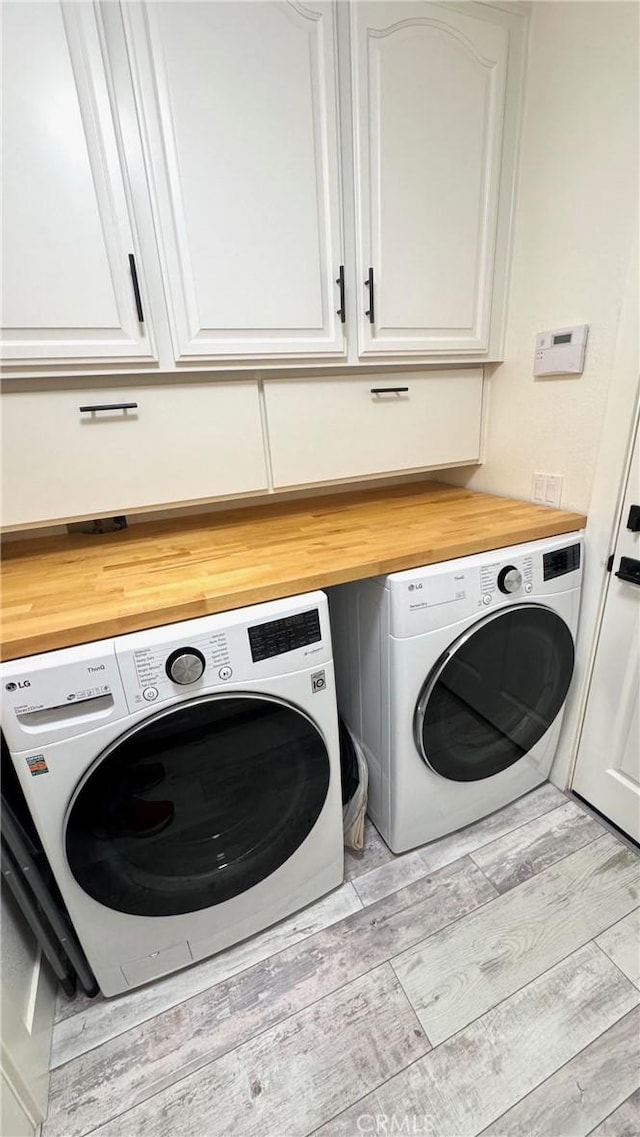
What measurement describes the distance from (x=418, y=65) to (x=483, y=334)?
2.20 ft

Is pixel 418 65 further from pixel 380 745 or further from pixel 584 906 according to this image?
pixel 584 906

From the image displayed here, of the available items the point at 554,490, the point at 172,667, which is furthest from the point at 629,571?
the point at 172,667

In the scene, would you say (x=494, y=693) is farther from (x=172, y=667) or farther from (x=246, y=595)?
(x=172, y=667)

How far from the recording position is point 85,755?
2.74 ft

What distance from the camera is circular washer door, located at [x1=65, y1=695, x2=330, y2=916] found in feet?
2.88

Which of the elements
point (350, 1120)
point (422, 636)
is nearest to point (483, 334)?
point (422, 636)

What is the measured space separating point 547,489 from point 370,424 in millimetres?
596

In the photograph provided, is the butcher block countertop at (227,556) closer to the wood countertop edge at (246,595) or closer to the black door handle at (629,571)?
the wood countertop edge at (246,595)

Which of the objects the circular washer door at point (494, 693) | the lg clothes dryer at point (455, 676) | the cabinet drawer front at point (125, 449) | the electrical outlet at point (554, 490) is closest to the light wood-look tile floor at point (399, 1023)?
the lg clothes dryer at point (455, 676)

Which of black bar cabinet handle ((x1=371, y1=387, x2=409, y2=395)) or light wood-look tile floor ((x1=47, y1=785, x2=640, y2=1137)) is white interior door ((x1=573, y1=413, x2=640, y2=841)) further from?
black bar cabinet handle ((x1=371, y1=387, x2=409, y2=395))

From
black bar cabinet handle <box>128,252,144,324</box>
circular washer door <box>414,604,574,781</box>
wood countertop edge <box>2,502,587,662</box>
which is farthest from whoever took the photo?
circular washer door <box>414,604,574,781</box>

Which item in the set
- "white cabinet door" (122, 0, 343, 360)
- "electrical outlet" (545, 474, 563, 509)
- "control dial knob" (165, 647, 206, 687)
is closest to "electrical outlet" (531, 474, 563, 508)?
"electrical outlet" (545, 474, 563, 509)

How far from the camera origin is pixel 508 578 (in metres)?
1.15

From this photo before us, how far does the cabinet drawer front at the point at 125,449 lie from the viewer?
1096mm
